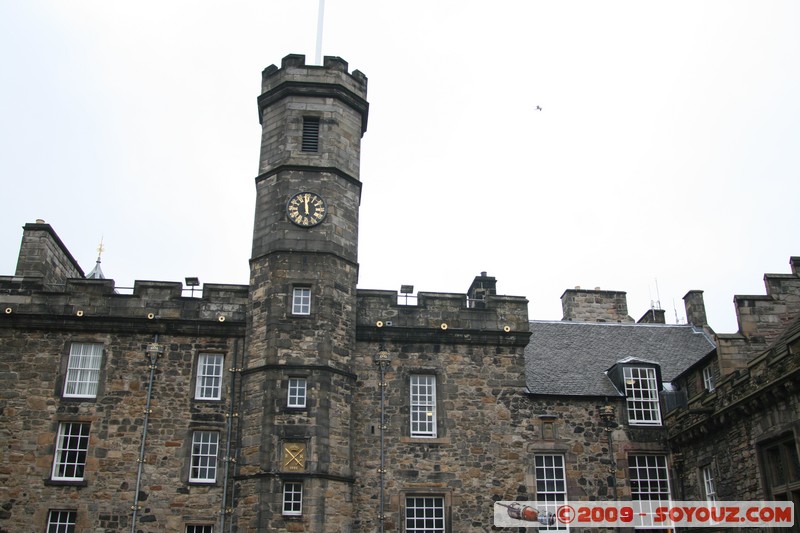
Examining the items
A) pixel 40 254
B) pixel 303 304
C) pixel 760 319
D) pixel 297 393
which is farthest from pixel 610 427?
pixel 40 254

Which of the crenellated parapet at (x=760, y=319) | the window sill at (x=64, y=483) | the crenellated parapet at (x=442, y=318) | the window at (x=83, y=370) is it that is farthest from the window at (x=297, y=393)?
the crenellated parapet at (x=760, y=319)

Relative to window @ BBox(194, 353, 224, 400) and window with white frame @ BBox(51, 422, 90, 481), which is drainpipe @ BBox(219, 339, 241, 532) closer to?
window @ BBox(194, 353, 224, 400)

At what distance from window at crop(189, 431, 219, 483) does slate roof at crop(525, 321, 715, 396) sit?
912 cm

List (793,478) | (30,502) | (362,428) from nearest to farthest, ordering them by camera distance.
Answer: (793,478)
(30,502)
(362,428)

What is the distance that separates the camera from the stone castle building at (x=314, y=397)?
2095 cm

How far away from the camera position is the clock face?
23.3 m

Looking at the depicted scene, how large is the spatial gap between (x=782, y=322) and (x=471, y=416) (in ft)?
28.9

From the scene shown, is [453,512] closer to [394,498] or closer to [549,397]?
[394,498]

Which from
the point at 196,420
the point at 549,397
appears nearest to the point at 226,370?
the point at 196,420

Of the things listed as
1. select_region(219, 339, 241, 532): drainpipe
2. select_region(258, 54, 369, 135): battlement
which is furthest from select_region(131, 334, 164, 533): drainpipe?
select_region(258, 54, 369, 135): battlement

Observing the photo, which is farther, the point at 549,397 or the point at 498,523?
the point at 549,397

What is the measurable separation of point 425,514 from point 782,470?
8992 millimetres

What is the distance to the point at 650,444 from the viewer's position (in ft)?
76.7

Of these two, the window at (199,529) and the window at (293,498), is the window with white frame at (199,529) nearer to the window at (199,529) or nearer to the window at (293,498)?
the window at (199,529)
